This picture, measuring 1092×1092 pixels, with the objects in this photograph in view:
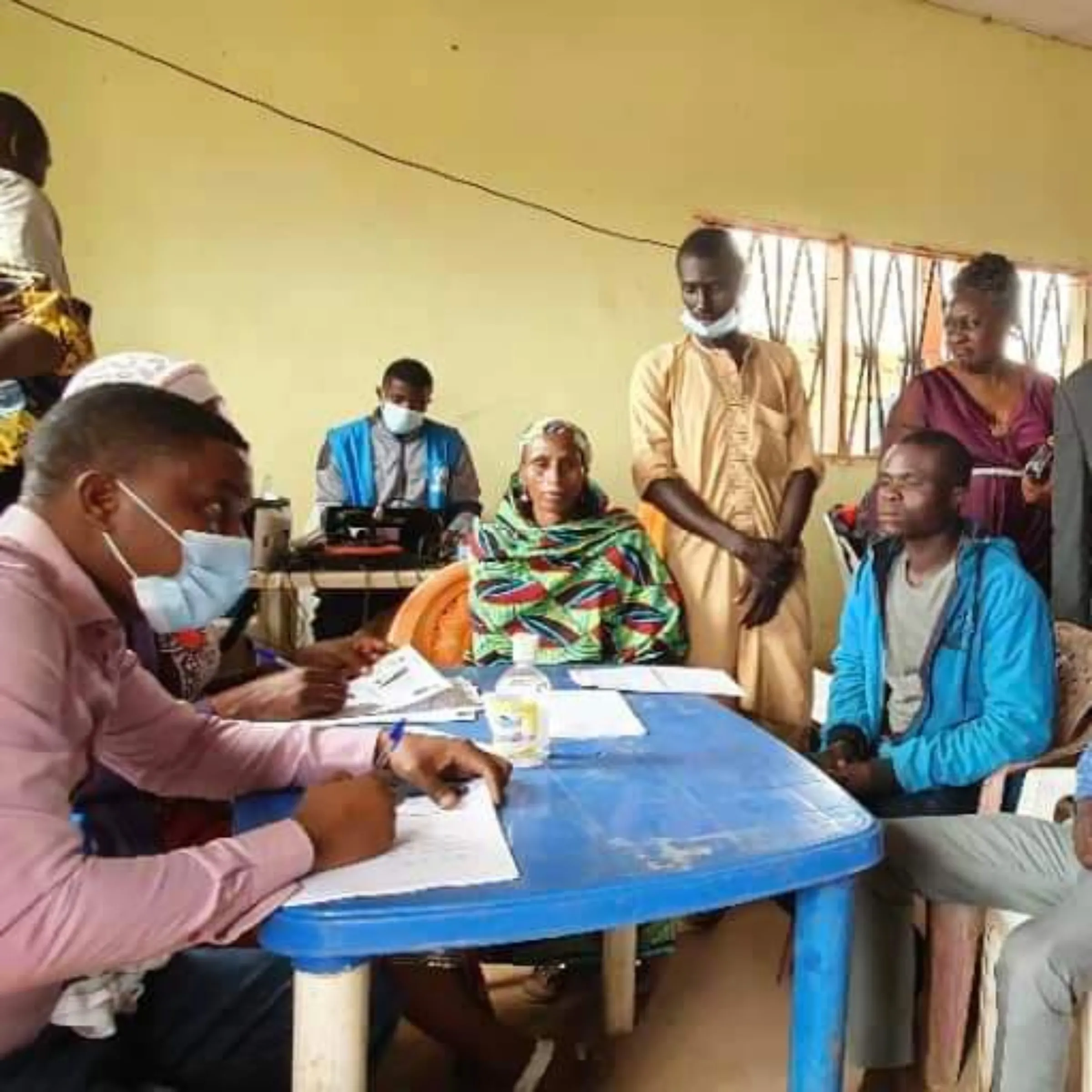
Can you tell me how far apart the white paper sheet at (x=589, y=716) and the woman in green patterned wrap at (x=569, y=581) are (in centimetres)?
46

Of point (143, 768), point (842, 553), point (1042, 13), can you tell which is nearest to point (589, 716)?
point (143, 768)

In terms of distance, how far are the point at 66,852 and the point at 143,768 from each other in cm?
49

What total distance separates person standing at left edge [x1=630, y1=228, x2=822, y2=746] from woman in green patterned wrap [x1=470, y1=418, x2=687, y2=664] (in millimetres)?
183

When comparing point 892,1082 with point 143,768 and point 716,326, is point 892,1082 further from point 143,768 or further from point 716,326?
point 716,326

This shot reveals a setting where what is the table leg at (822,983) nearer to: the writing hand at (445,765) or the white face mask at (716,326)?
the writing hand at (445,765)

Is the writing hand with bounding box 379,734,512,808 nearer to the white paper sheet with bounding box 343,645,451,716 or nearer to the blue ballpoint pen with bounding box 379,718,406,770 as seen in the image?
the blue ballpoint pen with bounding box 379,718,406,770

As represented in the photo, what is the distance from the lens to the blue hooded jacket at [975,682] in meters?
1.93

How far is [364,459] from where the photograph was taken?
4.11 metres

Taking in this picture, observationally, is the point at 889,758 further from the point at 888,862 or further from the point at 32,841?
the point at 32,841

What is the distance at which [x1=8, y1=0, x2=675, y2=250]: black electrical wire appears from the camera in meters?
4.07

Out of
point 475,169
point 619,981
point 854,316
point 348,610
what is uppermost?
point 475,169

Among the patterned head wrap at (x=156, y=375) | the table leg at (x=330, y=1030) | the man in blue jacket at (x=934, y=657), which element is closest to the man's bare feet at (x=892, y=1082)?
the man in blue jacket at (x=934, y=657)

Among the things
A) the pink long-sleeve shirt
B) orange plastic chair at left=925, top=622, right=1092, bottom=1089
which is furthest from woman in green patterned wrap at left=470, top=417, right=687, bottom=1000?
the pink long-sleeve shirt

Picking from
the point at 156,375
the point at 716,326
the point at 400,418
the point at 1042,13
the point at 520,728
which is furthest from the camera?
the point at 1042,13
